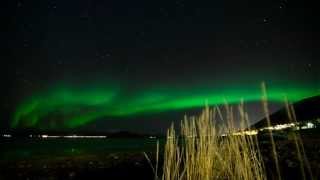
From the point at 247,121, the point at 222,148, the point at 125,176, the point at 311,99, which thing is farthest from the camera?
the point at 311,99

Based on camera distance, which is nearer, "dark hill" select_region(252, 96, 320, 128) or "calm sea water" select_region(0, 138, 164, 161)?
"calm sea water" select_region(0, 138, 164, 161)

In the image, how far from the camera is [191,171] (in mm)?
7254

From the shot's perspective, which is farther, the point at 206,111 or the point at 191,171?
the point at 191,171

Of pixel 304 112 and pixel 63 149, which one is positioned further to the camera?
pixel 304 112

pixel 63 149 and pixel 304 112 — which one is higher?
pixel 304 112

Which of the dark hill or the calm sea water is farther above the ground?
the dark hill

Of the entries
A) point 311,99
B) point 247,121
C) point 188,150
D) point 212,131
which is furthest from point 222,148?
point 311,99

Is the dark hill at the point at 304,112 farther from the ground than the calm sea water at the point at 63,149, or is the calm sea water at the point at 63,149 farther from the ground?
the dark hill at the point at 304,112

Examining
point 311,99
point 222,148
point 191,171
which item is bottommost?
point 191,171

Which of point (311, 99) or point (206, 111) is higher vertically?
point (311, 99)

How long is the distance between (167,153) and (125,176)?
1224cm

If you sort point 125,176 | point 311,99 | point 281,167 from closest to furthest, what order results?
point 281,167 → point 125,176 → point 311,99

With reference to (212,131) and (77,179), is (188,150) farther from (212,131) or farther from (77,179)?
(77,179)

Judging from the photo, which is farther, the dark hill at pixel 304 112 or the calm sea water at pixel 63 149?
the dark hill at pixel 304 112
